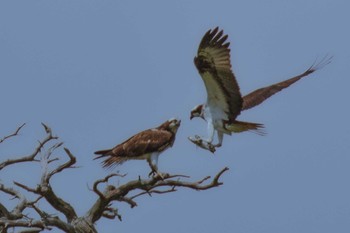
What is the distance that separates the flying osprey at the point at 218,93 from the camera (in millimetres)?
13008

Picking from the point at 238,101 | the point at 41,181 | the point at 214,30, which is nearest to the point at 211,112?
the point at 238,101

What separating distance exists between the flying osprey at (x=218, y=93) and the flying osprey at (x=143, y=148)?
41cm

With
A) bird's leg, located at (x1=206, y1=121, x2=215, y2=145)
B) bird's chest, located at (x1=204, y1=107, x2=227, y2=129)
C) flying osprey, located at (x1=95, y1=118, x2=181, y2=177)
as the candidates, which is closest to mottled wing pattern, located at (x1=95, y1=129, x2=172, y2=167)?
flying osprey, located at (x1=95, y1=118, x2=181, y2=177)

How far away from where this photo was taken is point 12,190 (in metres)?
12.9

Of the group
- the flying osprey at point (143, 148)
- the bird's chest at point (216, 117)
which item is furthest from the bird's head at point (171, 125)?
the bird's chest at point (216, 117)

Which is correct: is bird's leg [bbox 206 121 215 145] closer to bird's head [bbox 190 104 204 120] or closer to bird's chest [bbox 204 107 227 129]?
bird's chest [bbox 204 107 227 129]

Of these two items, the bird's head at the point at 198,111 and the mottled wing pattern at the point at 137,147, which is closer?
the mottled wing pattern at the point at 137,147

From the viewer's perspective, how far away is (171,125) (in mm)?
13234

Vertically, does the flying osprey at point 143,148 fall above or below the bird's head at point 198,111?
below

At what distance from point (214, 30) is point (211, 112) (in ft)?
4.19

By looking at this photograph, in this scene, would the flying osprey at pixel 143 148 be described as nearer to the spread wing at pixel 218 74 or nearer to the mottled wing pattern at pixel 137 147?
the mottled wing pattern at pixel 137 147

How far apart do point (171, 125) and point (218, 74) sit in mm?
814

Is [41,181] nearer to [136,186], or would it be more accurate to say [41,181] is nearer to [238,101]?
[136,186]

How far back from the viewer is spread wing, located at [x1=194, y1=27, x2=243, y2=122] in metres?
13.0
